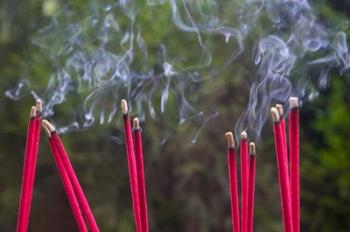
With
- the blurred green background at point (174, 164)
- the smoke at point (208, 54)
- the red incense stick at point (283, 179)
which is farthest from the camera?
the blurred green background at point (174, 164)

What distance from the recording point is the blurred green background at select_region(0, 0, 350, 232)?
2.84m

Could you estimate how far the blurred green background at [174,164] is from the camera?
2840 millimetres

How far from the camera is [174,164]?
9.50ft

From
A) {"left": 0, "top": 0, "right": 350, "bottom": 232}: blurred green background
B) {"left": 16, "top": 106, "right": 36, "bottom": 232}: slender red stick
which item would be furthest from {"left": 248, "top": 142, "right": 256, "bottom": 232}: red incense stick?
{"left": 0, "top": 0, "right": 350, "bottom": 232}: blurred green background

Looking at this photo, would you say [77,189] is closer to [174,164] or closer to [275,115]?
[275,115]

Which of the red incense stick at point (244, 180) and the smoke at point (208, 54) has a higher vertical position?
the smoke at point (208, 54)

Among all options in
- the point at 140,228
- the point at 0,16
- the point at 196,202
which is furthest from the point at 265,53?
the point at 0,16

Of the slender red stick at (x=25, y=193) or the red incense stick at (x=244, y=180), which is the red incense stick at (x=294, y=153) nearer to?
the red incense stick at (x=244, y=180)

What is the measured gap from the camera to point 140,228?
3.19 ft

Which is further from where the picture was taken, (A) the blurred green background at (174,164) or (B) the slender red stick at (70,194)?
(A) the blurred green background at (174,164)

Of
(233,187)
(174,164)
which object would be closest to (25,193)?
(233,187)

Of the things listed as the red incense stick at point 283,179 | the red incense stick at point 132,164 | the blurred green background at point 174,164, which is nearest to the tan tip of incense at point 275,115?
the red incense stick at point 283,179

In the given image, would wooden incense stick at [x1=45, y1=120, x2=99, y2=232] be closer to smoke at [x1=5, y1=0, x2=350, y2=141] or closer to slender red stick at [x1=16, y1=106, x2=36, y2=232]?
slender red stick at [x1=16, y1=106, x2=36, y2=232]

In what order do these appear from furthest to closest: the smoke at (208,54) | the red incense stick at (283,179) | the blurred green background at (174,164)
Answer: the blurred green background at (174,164) → the smoke at (208,54) → the red incense stick at (283,179)
